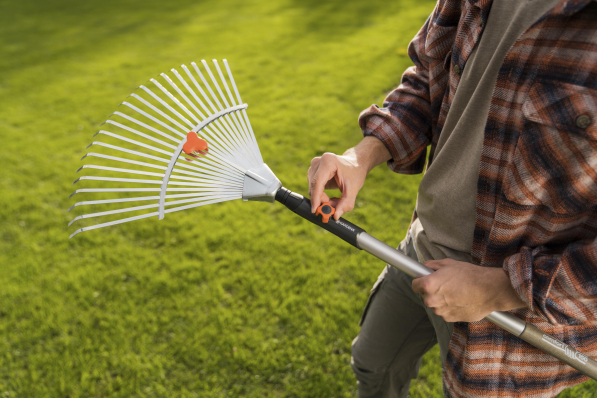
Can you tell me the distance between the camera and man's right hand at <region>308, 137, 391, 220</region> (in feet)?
4.21

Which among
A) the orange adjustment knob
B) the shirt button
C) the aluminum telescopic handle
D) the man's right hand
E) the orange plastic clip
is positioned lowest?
the aluminum telescopic handle

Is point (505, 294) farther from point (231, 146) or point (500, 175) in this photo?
point (231, 146)

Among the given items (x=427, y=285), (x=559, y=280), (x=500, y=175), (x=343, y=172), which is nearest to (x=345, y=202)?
(x=343, y=172)

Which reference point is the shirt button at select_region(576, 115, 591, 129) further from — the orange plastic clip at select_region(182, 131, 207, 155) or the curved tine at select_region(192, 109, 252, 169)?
the orange plastic clip at select_region(182, 131, 207, 155)

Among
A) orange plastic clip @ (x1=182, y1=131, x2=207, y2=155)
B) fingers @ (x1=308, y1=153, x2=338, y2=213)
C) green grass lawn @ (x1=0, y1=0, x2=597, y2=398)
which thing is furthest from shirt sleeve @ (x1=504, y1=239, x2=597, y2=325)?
green grass lawn @ (x1=0, y1=0, x2=597, y2=398)

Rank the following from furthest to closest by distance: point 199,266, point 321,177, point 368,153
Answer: point 199,266 < point 368,153 < point 321,177

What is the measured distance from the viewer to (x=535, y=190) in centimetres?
95

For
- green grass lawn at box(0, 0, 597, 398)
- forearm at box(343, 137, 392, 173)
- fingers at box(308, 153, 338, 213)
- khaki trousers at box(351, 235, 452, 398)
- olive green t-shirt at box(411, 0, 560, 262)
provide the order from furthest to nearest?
green grass lawn at box(0, 0, 597, 398)
khaki trousers at box(351, 235, 452, 398)
forearm at box(343, 137, 392, 173)
fingers at box(308, 153, 338, 213)
olive green t-shirt at box(411, 0, 560, 262)

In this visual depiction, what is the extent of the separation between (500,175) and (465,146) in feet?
0.51

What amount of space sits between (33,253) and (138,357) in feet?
5.07

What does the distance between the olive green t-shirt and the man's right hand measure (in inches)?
8.5

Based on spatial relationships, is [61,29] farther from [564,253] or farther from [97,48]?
[564,253]

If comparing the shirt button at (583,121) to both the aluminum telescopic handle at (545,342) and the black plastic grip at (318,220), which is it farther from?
the black plastic grip at (318,220)

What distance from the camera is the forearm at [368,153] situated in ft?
4.60
